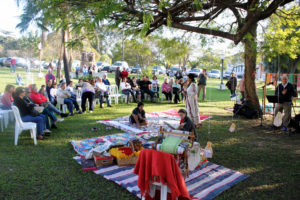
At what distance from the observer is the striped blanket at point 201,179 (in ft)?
12.5

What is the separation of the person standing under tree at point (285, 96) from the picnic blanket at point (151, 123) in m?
2.74

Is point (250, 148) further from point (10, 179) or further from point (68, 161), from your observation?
point (10, 179)

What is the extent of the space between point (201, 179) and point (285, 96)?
4841 mm

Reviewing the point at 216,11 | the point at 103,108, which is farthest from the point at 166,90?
the point at 216,11

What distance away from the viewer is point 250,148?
6062mm

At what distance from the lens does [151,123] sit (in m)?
8.48

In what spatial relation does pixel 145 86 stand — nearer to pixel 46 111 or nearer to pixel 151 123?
pixel 151 123

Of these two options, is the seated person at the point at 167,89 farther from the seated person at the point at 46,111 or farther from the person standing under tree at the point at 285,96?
the seated person at the point at 46,111

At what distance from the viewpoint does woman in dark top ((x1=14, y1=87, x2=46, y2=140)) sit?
6.20m

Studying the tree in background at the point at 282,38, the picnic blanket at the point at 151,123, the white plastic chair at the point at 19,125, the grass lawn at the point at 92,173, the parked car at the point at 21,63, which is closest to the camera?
the grass lawn at the point at 92,173

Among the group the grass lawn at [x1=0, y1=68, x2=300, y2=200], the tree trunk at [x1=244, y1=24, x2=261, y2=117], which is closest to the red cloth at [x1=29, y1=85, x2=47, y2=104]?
the grass lawn at [x1=0, y1=68, x2=300, y2=200]

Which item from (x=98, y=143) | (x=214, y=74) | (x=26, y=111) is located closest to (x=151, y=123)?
(x=98, y=143)

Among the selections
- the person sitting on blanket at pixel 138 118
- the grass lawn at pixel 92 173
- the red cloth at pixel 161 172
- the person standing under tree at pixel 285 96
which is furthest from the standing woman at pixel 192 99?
the red cloth at pixel 161 172

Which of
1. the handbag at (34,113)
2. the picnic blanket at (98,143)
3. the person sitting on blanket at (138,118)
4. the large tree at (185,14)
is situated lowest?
the picnic blanket at (98,143)
